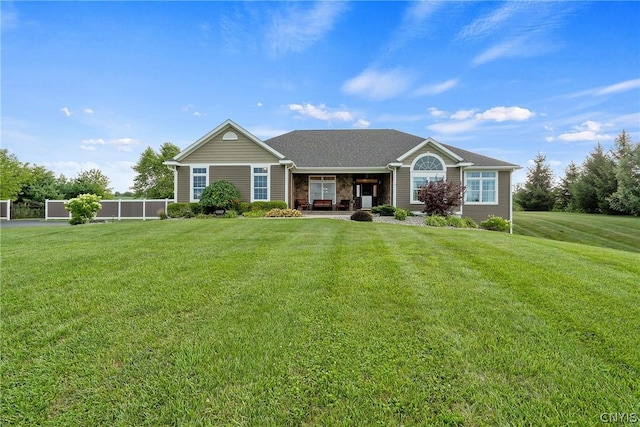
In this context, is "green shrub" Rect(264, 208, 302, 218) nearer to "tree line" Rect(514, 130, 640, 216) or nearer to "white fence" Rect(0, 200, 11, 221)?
"white fence" Rect(0, 200, 11, 221)

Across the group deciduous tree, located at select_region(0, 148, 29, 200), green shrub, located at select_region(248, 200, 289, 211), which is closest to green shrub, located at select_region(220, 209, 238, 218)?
green shrub, located at select_region(248, 200, 289, 211)

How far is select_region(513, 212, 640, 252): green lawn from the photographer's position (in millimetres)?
15541

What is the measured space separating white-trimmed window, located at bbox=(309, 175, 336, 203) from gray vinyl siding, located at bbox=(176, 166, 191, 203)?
8205mm

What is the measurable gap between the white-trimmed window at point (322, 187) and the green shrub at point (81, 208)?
12662 mm

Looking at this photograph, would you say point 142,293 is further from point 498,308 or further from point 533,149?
point 533,149

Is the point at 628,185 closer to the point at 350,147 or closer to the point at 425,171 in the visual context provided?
the point at 425,171

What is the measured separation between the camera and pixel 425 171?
1688cm

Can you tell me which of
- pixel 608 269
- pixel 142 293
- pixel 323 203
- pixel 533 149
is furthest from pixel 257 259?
pixel 533 149

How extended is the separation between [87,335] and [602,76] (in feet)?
72.6

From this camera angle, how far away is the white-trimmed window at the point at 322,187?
20.4 m

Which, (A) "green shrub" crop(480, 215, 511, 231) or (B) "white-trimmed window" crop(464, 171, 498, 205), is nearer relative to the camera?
(A) "green shrub" crop(480, 215, 511, 231)

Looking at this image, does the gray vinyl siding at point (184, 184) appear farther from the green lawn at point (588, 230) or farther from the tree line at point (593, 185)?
the tree line at point (593, 185)

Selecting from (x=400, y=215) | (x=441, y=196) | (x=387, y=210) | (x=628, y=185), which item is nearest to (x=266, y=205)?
(x=387, y=210)

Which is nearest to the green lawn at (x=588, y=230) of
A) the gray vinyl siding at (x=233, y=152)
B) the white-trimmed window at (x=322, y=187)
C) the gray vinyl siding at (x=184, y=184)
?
the white-trimmed window at (x=322, y=187)
